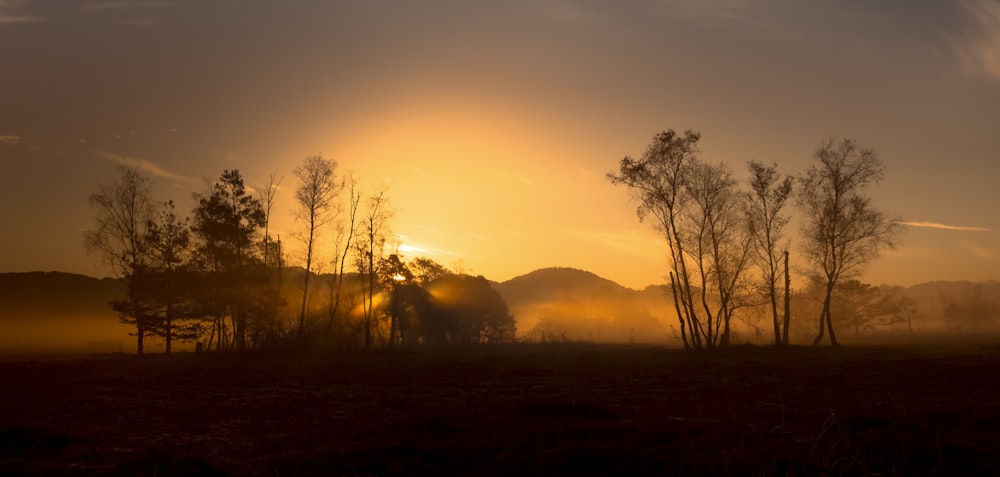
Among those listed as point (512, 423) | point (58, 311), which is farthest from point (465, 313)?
point (58, 311)

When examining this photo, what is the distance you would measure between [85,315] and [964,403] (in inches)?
6303

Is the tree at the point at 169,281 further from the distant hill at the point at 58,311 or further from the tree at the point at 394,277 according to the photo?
the distant hill at the point at 58,311

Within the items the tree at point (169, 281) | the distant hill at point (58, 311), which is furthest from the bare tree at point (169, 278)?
the distant hill at point (58, 311)

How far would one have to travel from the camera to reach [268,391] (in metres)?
23.2

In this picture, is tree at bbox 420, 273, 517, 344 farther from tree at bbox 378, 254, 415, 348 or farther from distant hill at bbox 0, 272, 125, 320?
distant hill at bbox 0, 272, 125, 320

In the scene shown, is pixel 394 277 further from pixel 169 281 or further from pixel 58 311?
pixel 58 311

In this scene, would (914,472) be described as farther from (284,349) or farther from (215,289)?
(215,289)

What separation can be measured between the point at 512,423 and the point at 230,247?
5025cm

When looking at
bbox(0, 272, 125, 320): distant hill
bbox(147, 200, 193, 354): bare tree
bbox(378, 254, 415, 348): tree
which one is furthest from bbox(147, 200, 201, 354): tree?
bbox(0, 272, 125, 320): distant hill

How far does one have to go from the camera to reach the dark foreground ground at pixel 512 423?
983cm

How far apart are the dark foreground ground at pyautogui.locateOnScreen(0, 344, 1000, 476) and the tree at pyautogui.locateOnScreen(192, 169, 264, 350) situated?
2695cm

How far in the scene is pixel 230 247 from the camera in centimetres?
5672

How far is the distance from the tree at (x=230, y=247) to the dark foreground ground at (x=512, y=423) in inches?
1061

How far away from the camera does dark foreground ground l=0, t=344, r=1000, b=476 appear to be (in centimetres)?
983
